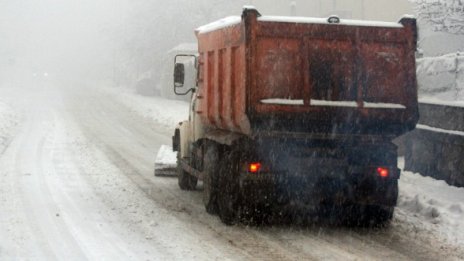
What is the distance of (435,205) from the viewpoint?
1006 cm

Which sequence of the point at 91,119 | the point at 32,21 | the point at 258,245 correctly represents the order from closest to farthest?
1. the point at 258,245
2. the point at 91,119
3. the point at 32,21

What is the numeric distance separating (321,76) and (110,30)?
75.1 m

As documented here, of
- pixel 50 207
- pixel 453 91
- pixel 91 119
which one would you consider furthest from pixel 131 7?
pixel 50 207

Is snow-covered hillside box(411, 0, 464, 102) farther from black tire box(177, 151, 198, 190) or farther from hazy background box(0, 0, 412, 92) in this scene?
hazy background box(0, 0, 412, 92)

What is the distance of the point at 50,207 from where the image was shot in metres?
10.1

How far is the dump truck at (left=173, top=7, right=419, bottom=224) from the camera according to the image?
27.6 feet

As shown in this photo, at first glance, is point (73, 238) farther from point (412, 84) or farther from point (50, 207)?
point (412, 84)

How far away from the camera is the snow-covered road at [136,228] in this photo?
7.51 meters

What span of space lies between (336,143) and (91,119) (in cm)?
2193

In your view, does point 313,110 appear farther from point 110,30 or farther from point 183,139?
point 110,30

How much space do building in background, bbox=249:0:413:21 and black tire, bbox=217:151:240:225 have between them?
108 ft

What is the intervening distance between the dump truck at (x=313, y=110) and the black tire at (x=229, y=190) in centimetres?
1

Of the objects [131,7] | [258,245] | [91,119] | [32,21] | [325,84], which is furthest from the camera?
[32,21]

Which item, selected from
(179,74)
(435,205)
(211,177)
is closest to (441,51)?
(179,74)
